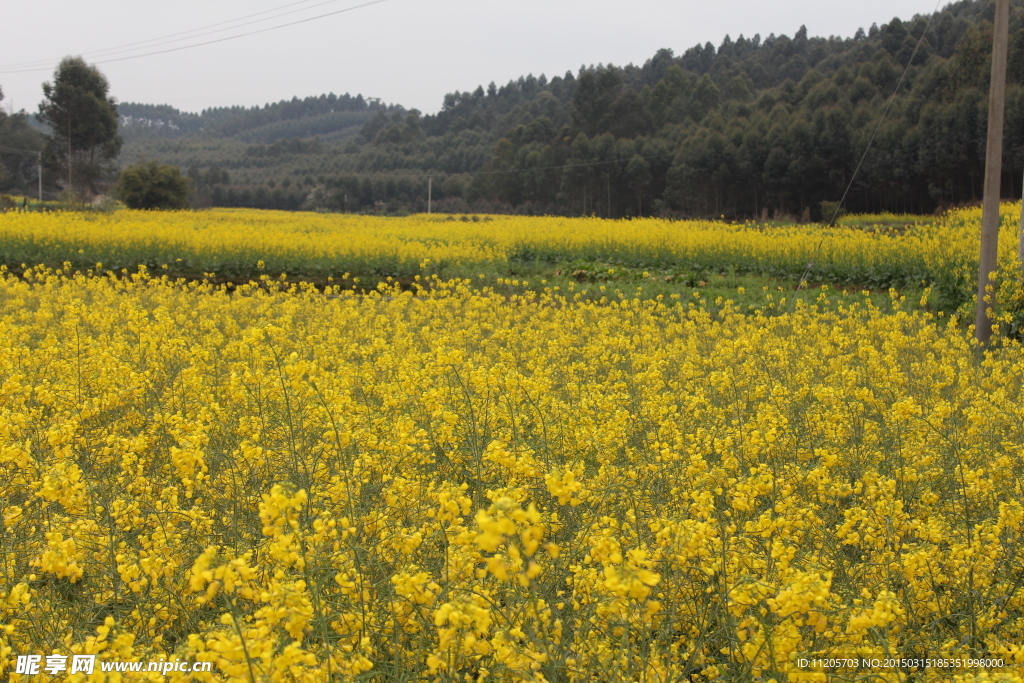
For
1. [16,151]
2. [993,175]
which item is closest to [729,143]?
[993,175]

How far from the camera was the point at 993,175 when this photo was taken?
29.2ft

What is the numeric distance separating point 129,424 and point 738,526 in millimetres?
3740

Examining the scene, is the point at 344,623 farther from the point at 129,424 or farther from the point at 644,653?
the point at 129,424

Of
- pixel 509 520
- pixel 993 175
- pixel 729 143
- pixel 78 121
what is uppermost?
pixel 78 121

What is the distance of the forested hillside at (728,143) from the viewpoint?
39.6m

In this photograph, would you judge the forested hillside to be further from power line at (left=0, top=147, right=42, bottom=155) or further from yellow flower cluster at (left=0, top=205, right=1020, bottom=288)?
power line at (left=0, top=147, right=42, bottom=155)

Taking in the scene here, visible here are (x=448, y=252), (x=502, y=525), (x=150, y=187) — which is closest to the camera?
(x=502, y=525)

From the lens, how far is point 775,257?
1703cm

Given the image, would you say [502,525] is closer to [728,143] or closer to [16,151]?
[728,143]

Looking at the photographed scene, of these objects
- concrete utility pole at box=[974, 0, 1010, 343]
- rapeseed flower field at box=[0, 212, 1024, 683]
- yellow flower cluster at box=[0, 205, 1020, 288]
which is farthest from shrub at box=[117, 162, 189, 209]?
concrete utility pole at box=[974, 0, 1010, 343]

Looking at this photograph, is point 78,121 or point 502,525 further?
point 78,121

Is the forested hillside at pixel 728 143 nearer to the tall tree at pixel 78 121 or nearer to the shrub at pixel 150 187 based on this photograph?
the tall tree at pixel 78 121

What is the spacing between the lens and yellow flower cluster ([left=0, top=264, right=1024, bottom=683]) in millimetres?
2105

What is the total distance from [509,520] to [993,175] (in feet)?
31.0
